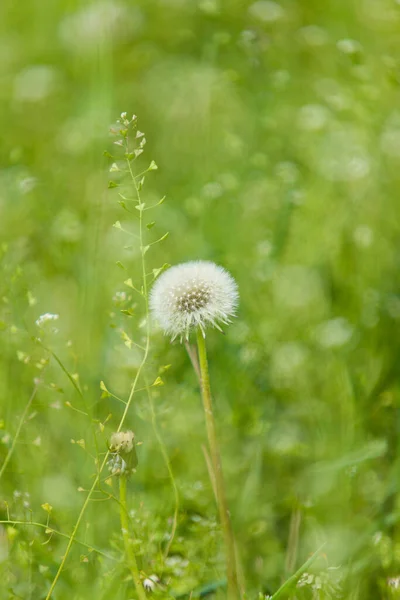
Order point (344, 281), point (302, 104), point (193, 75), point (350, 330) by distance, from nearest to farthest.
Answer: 1. point (350, 330)
2. point (344, 281)
3. point (193, 75)
4. point (302, 104)

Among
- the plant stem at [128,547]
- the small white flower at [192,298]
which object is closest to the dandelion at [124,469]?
the plant stem at [128,547]

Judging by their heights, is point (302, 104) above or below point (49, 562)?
above

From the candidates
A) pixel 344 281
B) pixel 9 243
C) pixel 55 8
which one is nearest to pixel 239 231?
pixel 344 281

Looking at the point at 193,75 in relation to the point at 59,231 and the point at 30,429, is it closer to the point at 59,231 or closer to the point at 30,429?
the point at 59,231

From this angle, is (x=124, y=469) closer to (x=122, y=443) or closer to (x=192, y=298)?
(x=122, y=443)

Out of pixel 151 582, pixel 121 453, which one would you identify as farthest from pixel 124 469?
pixel 151 582

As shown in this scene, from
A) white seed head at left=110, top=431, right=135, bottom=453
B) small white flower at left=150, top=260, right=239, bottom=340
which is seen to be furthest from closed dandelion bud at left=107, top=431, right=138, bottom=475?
small white flower at left=150, top=260, right=239, bottom=340

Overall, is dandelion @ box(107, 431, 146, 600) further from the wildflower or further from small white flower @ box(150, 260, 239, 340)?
small white flower @ box(150, 260, 239, 340)

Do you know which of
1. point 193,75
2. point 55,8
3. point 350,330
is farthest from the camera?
point 55,8
